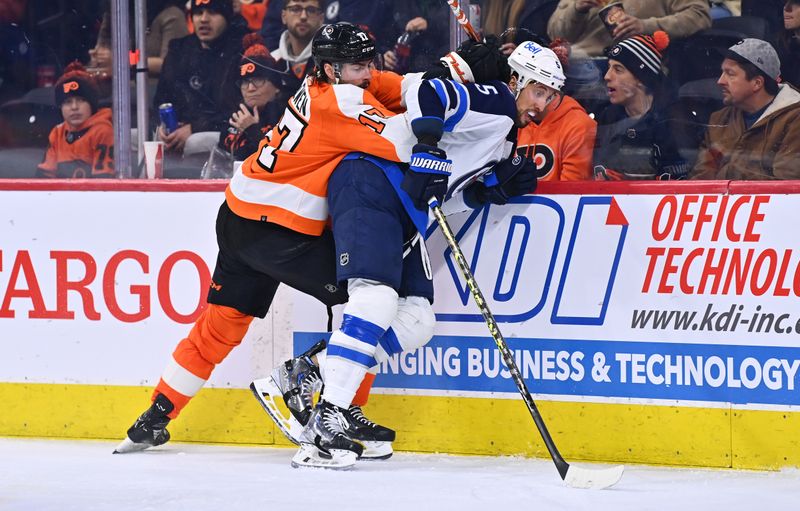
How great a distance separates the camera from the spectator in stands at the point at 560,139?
4043 mm

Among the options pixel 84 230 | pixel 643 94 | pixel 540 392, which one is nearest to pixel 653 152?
pixel 643 94

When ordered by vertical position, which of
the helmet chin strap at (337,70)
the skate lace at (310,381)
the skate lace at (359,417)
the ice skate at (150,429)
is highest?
the helmet chin strap at (337,70)

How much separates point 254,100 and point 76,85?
64 centimetres

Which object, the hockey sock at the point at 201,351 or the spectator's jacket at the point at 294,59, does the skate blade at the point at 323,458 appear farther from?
the spectator's jacket at the point at 294,59

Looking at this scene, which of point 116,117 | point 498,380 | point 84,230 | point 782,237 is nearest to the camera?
point 782,237

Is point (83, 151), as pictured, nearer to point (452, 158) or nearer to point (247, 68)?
point (247, 68)

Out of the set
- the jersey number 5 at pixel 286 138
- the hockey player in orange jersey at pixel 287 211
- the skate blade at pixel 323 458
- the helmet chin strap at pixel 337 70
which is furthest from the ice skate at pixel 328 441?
the helmet chin strap at pixel 337 70

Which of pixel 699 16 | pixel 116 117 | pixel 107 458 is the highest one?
pixel 699 16

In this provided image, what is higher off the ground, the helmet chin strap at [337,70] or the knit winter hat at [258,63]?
the helmet chin strap at [337,70]

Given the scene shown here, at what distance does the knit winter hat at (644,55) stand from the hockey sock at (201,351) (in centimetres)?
138

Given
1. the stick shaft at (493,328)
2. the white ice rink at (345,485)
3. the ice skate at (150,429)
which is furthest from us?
the ice skate at (150,429)

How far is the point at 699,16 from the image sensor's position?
3.99m

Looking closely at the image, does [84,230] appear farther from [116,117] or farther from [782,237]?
[782,237]

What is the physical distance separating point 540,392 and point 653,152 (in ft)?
2.66
